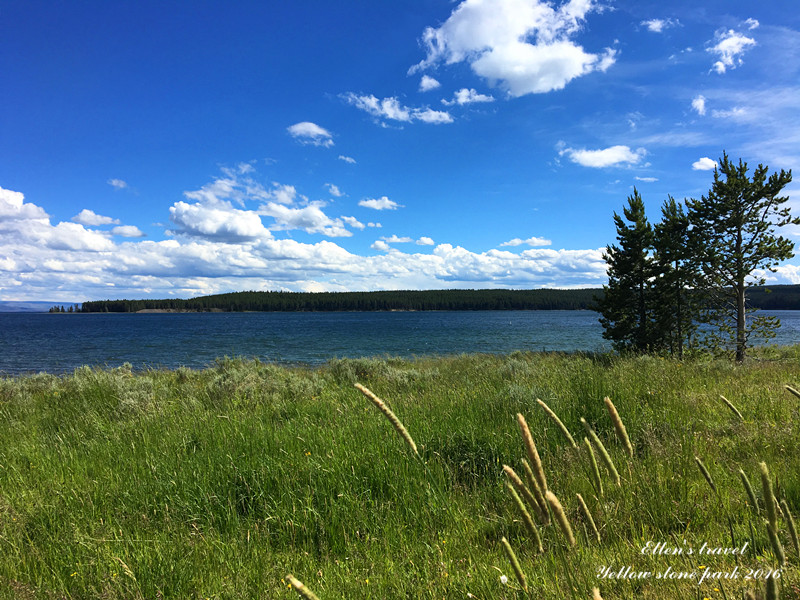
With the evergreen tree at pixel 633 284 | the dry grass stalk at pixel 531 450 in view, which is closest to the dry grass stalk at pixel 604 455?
the dry grass stalk at pixel 531 450

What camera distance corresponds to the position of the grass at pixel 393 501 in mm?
2615

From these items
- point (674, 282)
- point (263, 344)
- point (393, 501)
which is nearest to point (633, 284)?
point (674, 282)

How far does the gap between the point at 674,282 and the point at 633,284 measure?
7.84 ft

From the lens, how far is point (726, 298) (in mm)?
18828

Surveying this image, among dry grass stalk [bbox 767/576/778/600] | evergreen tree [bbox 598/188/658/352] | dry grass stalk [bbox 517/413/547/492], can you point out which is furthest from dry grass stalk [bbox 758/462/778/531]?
evergreen tree [bbox 598/188/658/352]

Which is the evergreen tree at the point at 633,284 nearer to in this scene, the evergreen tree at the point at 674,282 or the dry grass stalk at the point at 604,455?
the evergreen tree at the point at 674,282

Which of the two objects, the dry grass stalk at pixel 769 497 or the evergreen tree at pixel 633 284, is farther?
the evergreen tree at pixel 633 284

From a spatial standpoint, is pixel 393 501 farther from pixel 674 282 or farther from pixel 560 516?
pixel 674 282

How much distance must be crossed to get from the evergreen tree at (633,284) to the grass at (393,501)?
20.3m

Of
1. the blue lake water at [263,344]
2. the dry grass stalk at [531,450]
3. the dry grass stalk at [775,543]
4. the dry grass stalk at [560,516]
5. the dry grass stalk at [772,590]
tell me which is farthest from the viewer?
the blue lake water at [263,344]

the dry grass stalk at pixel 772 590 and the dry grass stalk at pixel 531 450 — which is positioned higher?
the dry grass stalk at pixel 531 450

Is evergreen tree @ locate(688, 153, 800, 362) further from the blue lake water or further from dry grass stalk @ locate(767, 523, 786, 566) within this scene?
dry grass stalk @ locate(767, 523, 786, 566)

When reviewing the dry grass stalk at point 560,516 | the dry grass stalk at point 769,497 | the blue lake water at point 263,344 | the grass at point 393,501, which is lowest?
the blue lake water at point 263,344

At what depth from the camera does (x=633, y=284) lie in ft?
84.7
